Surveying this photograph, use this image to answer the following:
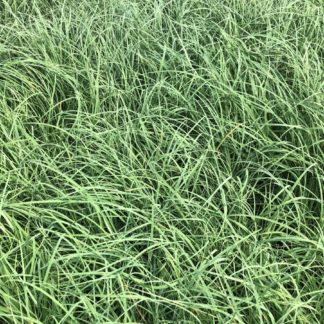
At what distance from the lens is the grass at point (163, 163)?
1.33 metres

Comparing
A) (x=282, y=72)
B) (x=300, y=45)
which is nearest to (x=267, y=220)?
(x=282, y=72)

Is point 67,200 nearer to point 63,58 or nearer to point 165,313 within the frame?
point 165,313

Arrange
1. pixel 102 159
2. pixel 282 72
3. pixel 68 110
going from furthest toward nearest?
pixel 282 72, pixel 68 110, pixel 102 159

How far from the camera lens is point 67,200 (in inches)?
59.6

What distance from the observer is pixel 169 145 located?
175 cm

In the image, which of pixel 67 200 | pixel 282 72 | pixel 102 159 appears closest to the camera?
pixel 67 200

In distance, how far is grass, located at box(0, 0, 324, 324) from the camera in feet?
4.37

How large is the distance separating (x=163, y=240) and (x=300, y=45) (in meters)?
1.27

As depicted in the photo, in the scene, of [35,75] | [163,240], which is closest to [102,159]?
[163,240]

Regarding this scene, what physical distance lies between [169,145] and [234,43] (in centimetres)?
68

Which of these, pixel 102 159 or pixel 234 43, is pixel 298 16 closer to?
pixel 234 43

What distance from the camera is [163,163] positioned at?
1.68 meters

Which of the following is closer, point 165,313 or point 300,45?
point 165,313

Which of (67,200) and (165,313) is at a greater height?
(67,200)
